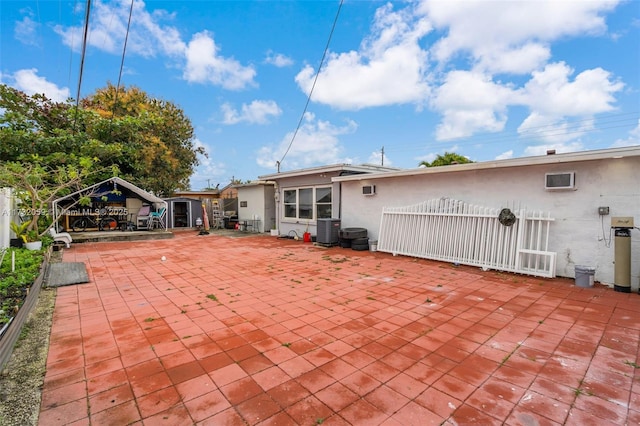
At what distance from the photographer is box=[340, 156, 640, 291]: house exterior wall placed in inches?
187

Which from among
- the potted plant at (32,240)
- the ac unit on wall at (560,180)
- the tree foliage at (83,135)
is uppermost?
the tree foliage at (83,135)

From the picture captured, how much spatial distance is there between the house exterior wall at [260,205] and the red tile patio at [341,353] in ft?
28.7

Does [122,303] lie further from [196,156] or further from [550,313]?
[196,156]

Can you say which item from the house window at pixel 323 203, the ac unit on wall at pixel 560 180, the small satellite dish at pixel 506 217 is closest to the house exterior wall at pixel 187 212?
the house window at pixel 323 203

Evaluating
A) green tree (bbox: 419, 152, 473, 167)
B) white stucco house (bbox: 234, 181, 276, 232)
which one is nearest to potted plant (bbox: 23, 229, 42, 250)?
white stucco house (bbox: 234, 181, 276, 232)

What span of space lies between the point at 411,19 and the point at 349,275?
19.8ft

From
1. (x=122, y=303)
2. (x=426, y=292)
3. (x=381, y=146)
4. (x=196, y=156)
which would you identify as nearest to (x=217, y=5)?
(x=122, y=303)

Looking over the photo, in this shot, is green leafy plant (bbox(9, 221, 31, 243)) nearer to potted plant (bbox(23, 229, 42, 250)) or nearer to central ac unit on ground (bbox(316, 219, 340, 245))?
potted plant (bbox(23, 229, 42, 250))

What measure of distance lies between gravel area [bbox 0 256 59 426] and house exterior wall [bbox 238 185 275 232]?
414 inches

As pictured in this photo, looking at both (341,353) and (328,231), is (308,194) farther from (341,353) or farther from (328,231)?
(341,353)

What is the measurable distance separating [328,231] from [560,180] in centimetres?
568

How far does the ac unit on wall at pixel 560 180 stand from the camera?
5242 millimetres

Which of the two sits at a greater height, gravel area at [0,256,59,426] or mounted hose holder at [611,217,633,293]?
mounted hose holder at [611,217,633,293]

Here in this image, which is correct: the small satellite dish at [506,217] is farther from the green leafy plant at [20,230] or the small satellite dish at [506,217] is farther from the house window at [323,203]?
the green leafy plant at [20,230]
